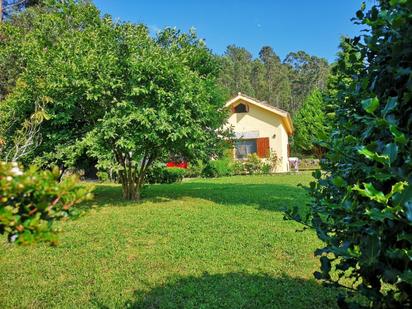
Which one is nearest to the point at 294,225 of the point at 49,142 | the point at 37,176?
the point at 37,176

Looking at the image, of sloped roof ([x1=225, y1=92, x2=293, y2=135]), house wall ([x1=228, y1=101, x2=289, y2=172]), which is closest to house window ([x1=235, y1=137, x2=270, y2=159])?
house wall ([x1=228, y1=101, x2=289, y2=172])

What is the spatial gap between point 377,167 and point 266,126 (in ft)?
74.7

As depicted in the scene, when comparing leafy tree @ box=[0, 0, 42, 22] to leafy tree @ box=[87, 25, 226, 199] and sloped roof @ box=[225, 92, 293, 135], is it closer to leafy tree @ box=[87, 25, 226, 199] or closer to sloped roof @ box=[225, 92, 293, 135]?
sloped roof @ box=[225, 92, 293, 135]

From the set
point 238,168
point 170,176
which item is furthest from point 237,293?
point 238,168

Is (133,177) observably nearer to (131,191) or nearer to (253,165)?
(131,191)

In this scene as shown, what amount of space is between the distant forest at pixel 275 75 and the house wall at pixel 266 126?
29737 millimetres

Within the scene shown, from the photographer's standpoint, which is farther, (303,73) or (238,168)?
(303,73)

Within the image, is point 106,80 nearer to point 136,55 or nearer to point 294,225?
point 136,55

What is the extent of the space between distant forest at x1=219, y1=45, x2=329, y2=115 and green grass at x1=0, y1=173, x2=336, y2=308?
157 feet

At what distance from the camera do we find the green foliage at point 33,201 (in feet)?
3.80

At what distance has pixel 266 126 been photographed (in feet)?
78.6

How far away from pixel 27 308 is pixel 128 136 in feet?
17.4

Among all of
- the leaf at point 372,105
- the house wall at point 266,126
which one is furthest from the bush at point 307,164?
the leaf at point 372,105

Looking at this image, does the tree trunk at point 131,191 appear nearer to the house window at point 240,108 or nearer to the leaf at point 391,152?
the leaf at point 391,152
